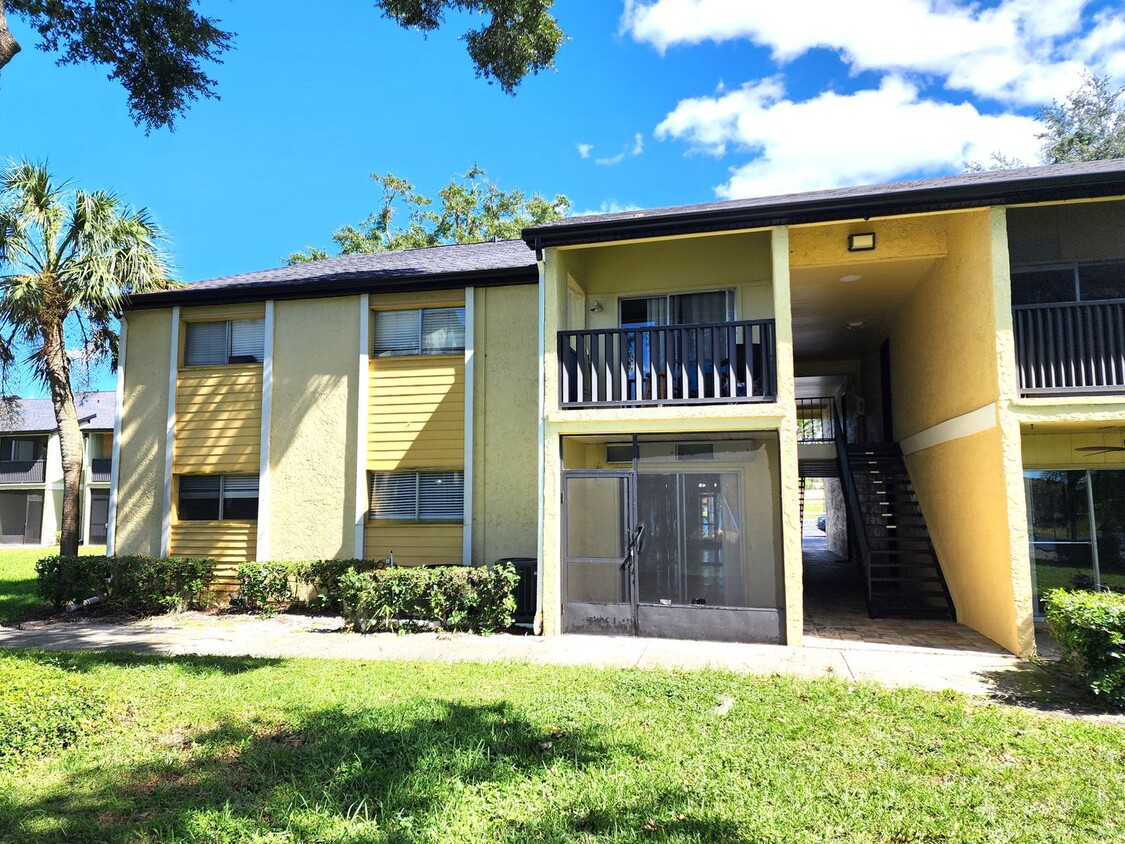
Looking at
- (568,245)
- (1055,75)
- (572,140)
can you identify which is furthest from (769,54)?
(1055,75)

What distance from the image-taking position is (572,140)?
936 inches

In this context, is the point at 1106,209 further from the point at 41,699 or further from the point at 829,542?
the point at 829,542

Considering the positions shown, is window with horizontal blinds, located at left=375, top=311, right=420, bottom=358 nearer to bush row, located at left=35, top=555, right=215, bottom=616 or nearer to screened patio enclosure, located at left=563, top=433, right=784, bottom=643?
screened patio enclosure, located at left=563, top=433, right=784, bottom=643

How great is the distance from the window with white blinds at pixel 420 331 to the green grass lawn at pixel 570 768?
6805mm

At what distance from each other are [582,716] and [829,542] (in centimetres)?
1993

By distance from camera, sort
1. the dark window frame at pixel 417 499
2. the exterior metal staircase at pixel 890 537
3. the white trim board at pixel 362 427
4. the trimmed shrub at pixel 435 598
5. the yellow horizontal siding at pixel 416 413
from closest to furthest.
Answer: the trimmed shrub at pixel 435 598
the exterior metal staircase at pixel 890 537
the dark window frame at pixel 417 499
the yellow horizontal siding at pixel 416 413
the white trim board at pixel 362 427

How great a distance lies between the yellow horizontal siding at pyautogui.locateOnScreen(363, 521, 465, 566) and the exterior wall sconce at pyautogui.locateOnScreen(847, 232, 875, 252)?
759 centimetres

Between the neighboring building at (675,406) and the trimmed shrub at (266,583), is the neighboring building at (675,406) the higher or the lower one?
the higher one

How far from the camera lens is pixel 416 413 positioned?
1208 centimetres

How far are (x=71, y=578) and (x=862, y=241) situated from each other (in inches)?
556

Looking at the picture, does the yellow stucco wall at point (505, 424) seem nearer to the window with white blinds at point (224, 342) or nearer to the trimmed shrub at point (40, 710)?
the window with white blinds at point (224, 342)

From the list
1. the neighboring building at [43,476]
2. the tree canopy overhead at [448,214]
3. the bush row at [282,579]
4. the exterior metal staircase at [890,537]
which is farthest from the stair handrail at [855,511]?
the neighboring building at [43,476]

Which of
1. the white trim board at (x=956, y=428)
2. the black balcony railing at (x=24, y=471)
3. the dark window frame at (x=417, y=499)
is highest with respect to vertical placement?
the black balcony railing at (x=24, y=471)

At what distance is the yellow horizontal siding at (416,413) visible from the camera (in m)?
11.9
